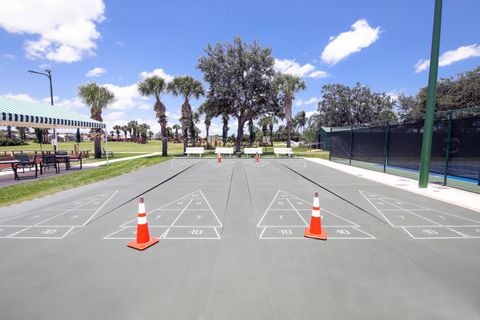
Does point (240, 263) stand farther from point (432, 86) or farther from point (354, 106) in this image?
point (354, 106)

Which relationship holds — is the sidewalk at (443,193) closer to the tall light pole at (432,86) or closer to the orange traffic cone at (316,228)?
the tall light pole at (432,86)

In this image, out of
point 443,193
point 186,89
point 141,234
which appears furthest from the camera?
point 186,89

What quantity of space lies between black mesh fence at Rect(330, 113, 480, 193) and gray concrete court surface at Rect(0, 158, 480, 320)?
16.9 feet

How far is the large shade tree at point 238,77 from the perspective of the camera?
2675 centimetres

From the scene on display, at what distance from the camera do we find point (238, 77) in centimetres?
2709

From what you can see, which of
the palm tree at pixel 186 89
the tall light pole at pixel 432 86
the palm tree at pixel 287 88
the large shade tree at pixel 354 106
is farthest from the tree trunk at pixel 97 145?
the large shade tree at pixel 354 106

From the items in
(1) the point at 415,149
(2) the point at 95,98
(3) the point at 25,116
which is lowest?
(1) the point at 415,149

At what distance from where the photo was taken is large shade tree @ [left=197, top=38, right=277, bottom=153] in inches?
1053

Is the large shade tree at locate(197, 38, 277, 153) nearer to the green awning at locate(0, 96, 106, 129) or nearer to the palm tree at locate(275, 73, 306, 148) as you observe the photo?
the palm tree at locate(275, 73, 306, 148)

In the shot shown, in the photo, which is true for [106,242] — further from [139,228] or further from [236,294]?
[236,294]

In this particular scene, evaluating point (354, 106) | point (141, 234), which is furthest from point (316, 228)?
point (354, 106)

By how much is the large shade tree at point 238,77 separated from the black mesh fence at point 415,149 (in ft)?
37.0

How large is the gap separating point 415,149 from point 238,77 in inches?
789

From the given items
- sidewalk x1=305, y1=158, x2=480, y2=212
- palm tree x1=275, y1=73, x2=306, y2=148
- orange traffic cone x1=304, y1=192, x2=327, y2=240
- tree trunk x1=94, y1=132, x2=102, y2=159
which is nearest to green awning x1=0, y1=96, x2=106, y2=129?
tree trunk x1=94, y1=132, x2=102, y2=159
